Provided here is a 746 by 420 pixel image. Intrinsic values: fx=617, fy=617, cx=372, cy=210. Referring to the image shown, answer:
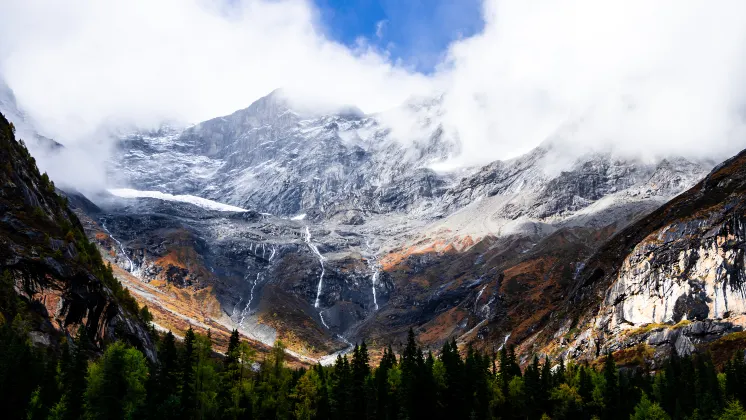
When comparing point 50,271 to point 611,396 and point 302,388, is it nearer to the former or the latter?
point 302,388

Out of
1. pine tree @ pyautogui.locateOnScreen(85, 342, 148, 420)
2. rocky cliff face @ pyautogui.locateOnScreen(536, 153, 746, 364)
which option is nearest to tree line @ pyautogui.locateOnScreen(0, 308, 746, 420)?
pine tree @ pyautogui.locateOnScreen(85, 342, 148, 420)

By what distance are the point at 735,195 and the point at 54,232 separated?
183m

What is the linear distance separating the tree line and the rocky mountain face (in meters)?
7.17

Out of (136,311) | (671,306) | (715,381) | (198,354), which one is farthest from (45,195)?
(671,306)

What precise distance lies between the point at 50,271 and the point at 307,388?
55.4 meters

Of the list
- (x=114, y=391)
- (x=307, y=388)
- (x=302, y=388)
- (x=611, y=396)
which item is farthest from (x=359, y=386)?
(x=611, y=396)

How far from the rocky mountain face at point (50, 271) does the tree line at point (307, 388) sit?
717 centimetres

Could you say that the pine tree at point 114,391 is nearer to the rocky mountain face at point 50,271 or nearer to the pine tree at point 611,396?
the rocky mountain face at point 50,271

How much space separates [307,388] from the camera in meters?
97.8

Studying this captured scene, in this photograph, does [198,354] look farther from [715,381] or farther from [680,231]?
[680,231]

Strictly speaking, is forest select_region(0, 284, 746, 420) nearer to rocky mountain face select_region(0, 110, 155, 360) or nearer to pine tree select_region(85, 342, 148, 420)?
pine tree select_region(85, 342, 148, 420)

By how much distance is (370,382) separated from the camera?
4099 inches

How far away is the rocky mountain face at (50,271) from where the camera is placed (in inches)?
4252

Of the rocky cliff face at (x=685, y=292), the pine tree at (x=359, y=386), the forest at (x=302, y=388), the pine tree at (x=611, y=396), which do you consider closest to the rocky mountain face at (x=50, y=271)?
the forest at (x=302, y=388)
